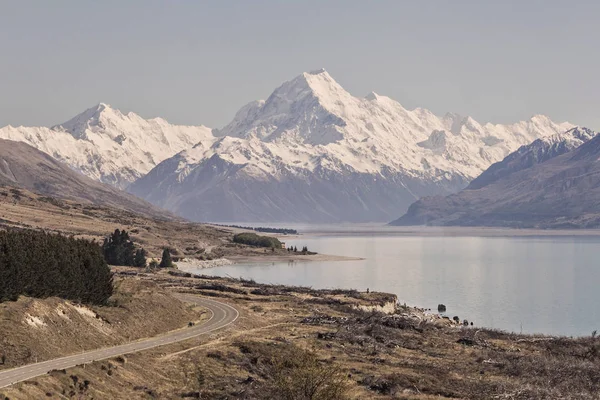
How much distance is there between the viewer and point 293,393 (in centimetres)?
4631

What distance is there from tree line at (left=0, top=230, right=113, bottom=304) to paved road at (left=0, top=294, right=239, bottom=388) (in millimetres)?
7144

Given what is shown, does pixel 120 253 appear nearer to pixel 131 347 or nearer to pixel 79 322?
pixel 79 322

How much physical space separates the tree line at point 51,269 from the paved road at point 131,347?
7144 millimetres

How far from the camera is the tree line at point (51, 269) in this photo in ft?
194

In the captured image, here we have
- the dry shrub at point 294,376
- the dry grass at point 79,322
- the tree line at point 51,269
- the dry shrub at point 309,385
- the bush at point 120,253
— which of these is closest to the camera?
the dry shrub at point 309,385

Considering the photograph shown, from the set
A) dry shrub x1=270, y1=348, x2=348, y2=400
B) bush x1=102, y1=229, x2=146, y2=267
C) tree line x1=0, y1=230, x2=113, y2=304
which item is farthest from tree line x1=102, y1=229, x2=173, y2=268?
dry shrub x1=270, y1=348, x2=348, y2=400

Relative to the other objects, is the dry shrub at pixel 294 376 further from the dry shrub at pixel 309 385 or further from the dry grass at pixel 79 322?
the dry grass at pixel 79 322

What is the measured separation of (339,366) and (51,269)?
78.6ft

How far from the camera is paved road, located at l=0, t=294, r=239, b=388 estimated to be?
1822 inches

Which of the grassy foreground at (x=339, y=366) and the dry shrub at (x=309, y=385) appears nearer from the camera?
the dry shrub at (x=309, y=385)

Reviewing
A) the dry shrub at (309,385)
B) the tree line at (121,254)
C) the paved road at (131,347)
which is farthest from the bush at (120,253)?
the dry shrub at (309,385)

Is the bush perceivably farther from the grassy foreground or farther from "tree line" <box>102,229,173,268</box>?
the grassy foreground

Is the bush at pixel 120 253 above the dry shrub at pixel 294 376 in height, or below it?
above

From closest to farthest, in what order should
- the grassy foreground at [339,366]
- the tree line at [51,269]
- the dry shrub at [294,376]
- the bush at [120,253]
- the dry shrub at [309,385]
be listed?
the dry shrub at [309,385] < the dry shrub at [294,376] < the grassy foreground at [339,366] < the tree line at [51,269] < the bush at [120,253]
